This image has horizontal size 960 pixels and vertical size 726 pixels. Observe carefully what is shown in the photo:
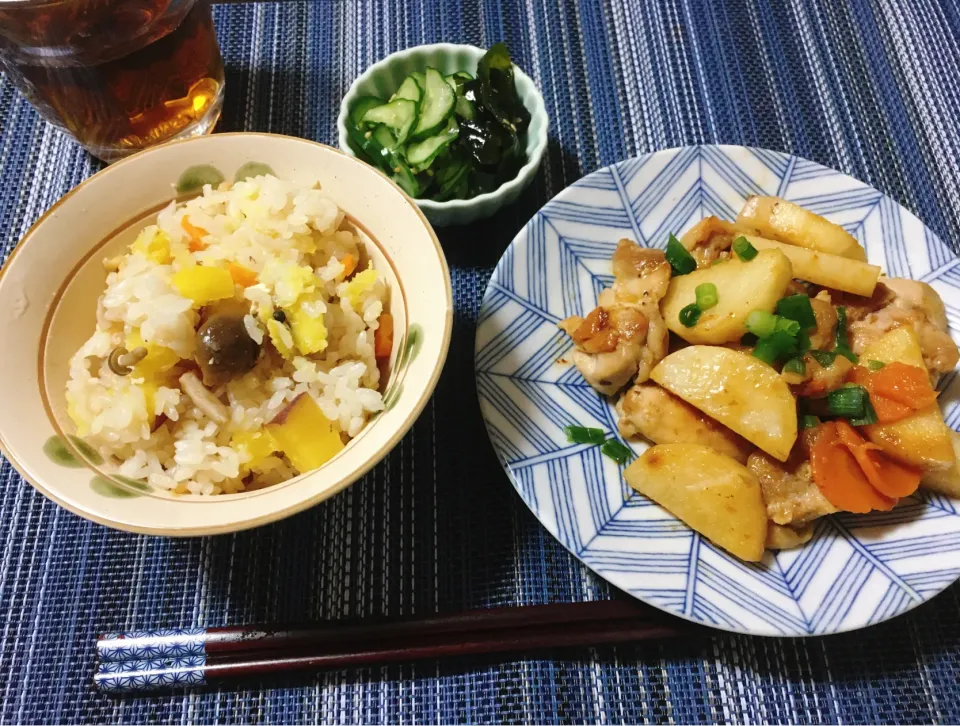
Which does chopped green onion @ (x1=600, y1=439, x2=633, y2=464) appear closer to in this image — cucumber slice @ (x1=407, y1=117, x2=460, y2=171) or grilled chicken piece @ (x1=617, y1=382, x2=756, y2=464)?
grilled chicken piece @ (x1=617, y1=382, x2=756, y2=464)

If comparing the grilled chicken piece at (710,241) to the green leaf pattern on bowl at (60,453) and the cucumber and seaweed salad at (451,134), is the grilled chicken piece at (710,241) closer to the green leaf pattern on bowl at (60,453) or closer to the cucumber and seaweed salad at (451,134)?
the cucumber and seaweed salad at (451,134)

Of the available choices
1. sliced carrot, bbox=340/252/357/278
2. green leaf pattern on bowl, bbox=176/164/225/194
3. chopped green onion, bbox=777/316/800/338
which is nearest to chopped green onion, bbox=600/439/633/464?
chopped green onion, bbox=777/316/800/338

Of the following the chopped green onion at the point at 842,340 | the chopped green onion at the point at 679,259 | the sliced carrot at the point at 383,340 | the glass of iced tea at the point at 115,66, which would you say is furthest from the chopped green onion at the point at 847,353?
the glass of iced tea at the point at 115,66

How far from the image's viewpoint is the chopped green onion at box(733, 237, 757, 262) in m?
1.84

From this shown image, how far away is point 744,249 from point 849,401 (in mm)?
504

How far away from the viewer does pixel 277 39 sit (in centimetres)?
272

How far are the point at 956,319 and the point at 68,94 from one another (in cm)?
275

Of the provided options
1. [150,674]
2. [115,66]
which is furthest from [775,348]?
[115,66]

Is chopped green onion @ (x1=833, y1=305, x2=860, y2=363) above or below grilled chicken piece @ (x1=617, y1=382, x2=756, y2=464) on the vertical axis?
above

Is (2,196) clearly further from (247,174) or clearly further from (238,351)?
(238,351)

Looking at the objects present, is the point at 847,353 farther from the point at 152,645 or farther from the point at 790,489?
the point at 152,645

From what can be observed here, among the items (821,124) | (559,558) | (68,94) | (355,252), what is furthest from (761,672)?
(68,94)

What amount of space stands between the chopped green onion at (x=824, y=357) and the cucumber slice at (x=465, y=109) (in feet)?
4.20

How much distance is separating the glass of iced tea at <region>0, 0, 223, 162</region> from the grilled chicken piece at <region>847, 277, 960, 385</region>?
7.15ft
